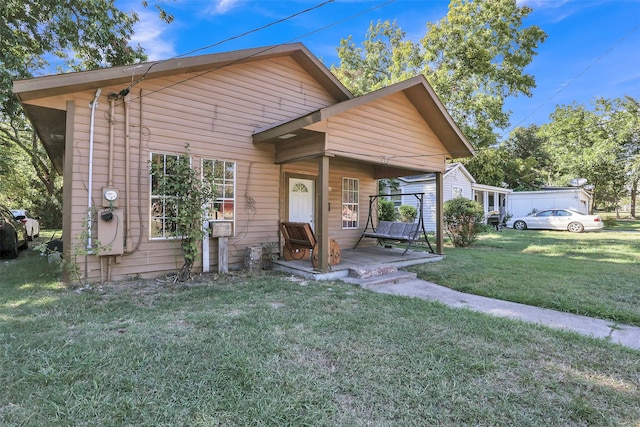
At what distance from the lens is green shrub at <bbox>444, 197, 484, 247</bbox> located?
10.4 m

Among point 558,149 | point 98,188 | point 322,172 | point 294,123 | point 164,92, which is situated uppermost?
point 558,149

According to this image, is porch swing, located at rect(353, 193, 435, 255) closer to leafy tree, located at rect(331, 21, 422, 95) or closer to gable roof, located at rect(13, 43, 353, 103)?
gable roof, located at rect(13, 43, 353, 103)

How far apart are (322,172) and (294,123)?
100 cm

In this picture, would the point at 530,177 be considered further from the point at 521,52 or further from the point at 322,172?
the point at 322,172

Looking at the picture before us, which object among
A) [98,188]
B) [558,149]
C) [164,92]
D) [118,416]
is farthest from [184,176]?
[558,149]

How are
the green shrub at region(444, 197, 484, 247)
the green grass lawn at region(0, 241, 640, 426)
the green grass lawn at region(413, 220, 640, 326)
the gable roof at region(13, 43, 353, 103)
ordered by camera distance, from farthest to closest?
the green shrub at region(444, 197, 484, 247) → the gable roof at region(13, 43, 353, 103) → the green grass lawn at region(413, 220, 640, 326) → the green grass lawn at region(0, 241, 640, 426)

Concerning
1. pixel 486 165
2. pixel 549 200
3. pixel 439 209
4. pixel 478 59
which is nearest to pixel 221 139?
pixel 439 209

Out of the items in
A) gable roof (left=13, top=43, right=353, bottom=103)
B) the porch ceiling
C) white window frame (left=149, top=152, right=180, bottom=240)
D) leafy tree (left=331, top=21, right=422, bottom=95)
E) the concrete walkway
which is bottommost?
the concrete walkway

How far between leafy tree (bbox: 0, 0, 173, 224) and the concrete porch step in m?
9.47

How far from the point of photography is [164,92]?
229 inches

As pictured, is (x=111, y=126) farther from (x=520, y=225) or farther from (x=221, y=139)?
(x=520, y=225)

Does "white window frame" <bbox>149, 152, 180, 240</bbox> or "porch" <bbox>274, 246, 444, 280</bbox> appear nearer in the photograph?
"white window frame" <bbox>149, 152, 180, 240</bbox>

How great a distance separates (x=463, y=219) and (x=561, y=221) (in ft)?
34.5

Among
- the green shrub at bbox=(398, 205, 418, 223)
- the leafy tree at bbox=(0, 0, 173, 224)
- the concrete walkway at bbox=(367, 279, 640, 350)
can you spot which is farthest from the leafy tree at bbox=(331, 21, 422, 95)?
the concrete walkway at bbox=(367, 279, 640, 350)
